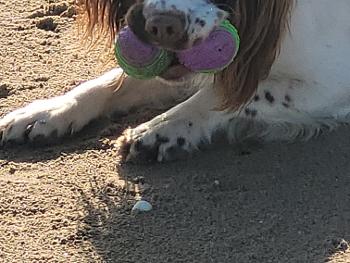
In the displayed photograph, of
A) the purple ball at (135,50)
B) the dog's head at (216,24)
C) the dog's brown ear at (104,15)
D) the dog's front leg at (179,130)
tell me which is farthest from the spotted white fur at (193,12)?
the dog's front leg at (179,130)

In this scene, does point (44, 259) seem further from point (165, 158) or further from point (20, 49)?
point (20, 49)

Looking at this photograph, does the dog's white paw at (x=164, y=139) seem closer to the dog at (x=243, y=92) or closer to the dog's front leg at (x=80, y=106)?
the dog at (x=243, y=92)

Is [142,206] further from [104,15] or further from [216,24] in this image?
[104,15]

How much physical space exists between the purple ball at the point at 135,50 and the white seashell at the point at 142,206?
473mm

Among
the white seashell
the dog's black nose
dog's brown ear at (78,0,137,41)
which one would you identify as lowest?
the white seashell

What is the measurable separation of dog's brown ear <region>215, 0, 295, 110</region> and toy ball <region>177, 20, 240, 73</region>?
139 millimetres

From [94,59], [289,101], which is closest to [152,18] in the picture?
[289,101]

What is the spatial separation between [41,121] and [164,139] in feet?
1.69

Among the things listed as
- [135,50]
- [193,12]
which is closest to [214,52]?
[193,12]

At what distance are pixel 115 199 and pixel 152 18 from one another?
0.65 m

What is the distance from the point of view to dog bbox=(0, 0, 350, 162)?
13.5ft

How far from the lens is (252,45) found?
408 cm

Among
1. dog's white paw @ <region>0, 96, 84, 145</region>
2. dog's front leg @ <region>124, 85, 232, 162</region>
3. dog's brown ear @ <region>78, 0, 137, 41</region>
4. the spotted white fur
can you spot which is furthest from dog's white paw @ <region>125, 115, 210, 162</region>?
the spotted white fur

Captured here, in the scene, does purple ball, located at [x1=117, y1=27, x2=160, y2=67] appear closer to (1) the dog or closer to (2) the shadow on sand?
(1) the dog
